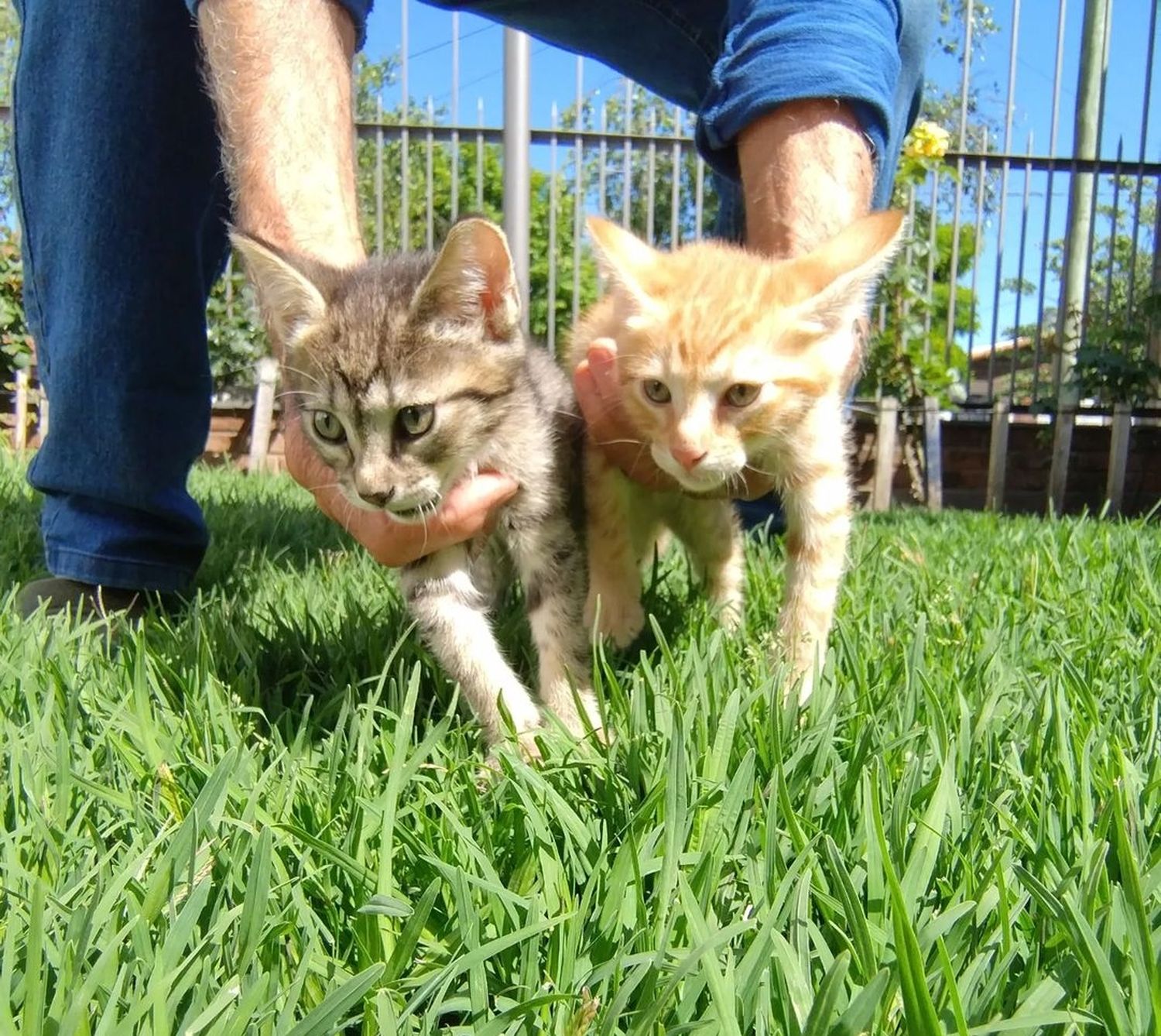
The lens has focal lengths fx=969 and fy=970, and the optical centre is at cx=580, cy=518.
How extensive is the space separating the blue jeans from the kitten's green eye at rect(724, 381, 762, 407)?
0.68m

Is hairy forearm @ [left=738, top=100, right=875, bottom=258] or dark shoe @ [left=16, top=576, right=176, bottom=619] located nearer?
hairy forearm @ [left=738, top=100, right=875, bottom=258]

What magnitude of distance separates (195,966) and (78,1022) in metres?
0.10

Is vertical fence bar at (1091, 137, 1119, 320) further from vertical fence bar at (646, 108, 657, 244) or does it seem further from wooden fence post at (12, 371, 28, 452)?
wooden fence post at (12, 371, 28, 452)

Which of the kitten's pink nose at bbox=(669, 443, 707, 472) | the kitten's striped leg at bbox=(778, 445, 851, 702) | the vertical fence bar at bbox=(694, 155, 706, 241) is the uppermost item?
the vertical fence bar at bbox=(694, 155, 706, 241)

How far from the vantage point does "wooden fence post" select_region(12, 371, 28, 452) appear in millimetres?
6145

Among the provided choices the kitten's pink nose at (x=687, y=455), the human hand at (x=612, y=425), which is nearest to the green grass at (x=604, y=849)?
the kitten's pink nose at (x=687, y=455)

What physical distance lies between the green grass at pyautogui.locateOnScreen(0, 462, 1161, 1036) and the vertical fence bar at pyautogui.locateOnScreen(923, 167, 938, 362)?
15.8 feet

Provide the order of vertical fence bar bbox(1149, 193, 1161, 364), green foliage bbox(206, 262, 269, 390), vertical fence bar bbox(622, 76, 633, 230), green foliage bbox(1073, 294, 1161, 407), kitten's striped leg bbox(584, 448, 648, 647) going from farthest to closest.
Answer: green foliage bbox(206, 262, 269, 390), vertical fence bar bbox(622, 76, 633, 230), vertical fence bar bbox(1149, 193, 1161, 364), green foliage bbox(1073, 294, 1161, 407), kitten's striped leg bbox(584, 448, 648, 647)

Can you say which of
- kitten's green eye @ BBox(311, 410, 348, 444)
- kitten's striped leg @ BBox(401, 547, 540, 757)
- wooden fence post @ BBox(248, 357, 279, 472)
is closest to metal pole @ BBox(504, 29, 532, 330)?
kitten's green eye @ BBox(311, 410, 348, 444)

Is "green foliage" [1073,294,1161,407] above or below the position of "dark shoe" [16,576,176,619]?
above

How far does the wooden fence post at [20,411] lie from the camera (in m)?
6.14

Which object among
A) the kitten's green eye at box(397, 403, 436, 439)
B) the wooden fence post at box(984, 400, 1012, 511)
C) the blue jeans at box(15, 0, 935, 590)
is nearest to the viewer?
the kitten's green eye at box(397, 403, 436, 439)

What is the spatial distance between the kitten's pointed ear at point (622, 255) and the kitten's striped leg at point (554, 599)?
46cm

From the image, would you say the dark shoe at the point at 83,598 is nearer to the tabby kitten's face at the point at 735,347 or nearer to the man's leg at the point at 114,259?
the man's leg at the point at 114,259
